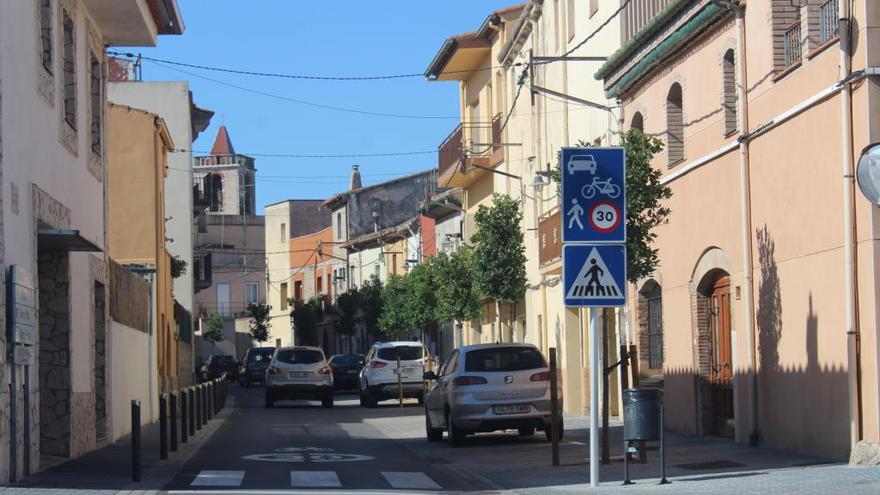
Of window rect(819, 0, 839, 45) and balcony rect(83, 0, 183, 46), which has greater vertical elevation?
balcony rect(83, 0, 183, 46)

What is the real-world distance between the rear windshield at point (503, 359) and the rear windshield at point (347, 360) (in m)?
29.0

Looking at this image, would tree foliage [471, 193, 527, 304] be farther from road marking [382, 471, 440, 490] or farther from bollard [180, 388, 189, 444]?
road marking [382, 471, 440, 490]

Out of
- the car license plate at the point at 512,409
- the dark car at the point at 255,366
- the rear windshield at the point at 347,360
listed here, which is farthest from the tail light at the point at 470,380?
the dark car at the point at 255,366

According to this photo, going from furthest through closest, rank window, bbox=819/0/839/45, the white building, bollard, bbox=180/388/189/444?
bollard, bbox=180/388/189/444 < window, bbox=819/0/839/45 < the white building

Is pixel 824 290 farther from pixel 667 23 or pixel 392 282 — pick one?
pixel 392 282

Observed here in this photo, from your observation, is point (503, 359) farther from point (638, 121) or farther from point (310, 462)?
point (638, 121)

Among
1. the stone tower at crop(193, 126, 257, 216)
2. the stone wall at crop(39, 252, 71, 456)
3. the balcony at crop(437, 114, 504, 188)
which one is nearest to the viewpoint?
the stone wall at crop(39, 252, 71, 456)

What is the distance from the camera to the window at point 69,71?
762 inches

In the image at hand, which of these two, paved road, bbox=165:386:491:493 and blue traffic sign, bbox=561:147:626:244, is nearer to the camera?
blue traffic sign, bbox=561:147:626:244

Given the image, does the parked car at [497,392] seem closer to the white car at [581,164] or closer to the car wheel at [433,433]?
the car wheel at [433,433]

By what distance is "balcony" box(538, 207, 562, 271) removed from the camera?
1187 inches

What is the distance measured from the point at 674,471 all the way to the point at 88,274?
9333 millimetres

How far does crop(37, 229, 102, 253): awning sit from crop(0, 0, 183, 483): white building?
22mm

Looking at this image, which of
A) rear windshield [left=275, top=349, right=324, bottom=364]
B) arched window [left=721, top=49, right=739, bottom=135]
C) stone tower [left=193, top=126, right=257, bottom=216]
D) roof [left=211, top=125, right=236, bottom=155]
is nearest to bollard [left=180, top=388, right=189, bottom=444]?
arched window [left=721, top=49, right=739, bottom=135]
